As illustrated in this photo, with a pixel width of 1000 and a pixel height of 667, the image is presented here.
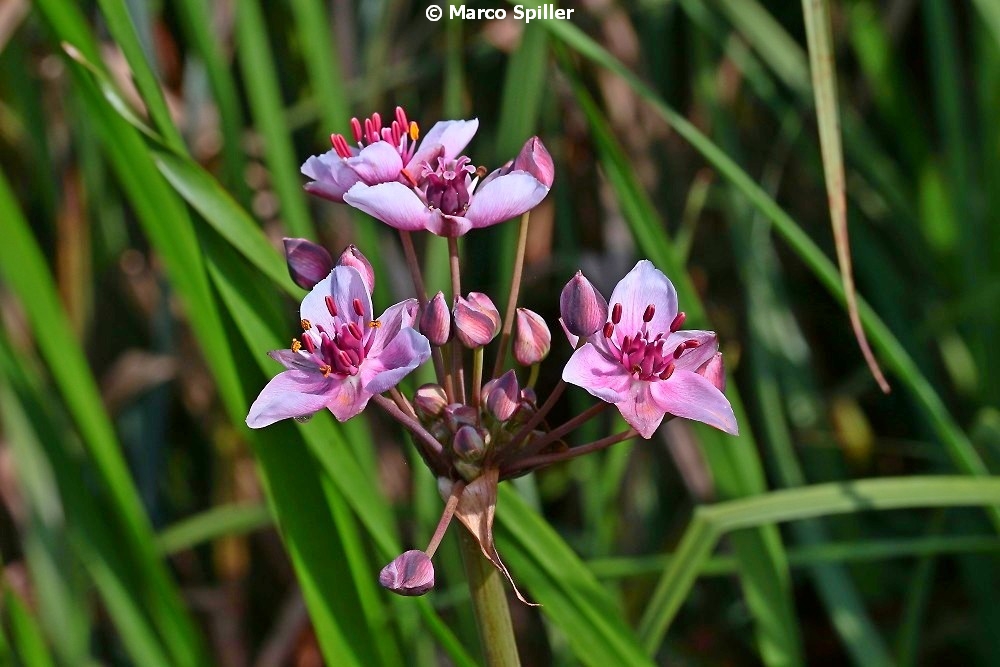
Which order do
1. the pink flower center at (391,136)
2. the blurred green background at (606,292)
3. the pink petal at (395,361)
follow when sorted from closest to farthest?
the pink petal at (395,361)
the pink flower center at (391,136)
the blurred green background at (606,292)

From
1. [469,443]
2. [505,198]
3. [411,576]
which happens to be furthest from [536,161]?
[411,576]

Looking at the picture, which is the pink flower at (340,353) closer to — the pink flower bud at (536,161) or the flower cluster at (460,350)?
the flower cluster at (460,350)

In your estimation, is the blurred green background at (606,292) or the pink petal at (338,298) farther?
the blurred green background at (606,292)

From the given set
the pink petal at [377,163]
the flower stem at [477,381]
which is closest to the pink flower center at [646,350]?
the flower stem at [477,381]

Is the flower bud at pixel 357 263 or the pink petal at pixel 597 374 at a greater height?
the flower bud at pixel 357 263

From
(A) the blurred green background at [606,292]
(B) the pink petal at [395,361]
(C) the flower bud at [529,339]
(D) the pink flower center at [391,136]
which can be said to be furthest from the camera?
(A) the blurred green background at [606,292]

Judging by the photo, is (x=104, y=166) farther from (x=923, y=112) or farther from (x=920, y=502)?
(x=923, y=112)

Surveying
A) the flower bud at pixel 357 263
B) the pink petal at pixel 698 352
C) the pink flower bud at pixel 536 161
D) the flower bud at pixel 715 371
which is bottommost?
the flower bud at pixel 715 371
